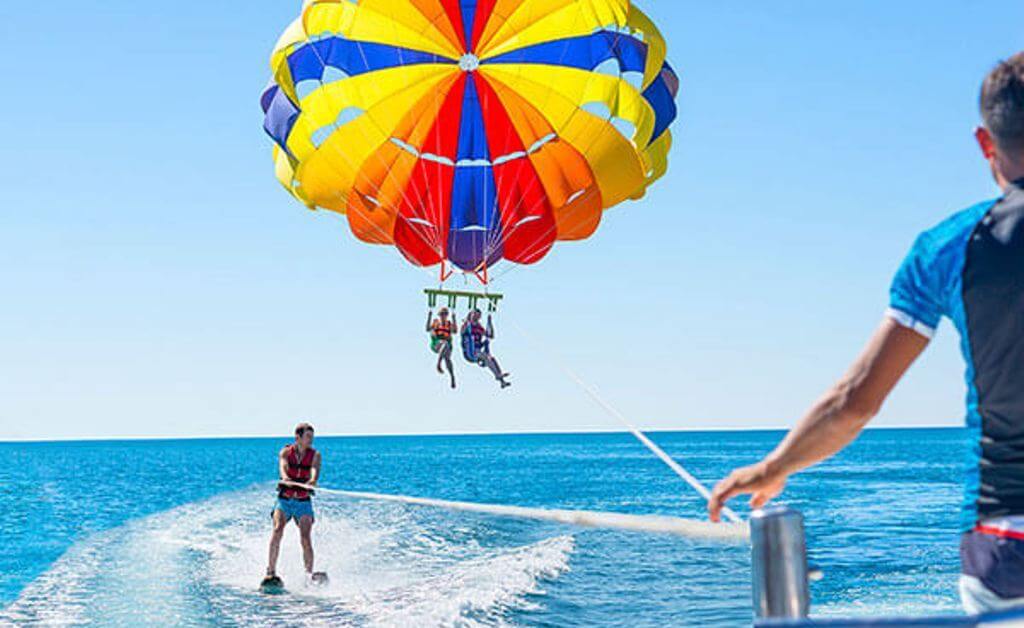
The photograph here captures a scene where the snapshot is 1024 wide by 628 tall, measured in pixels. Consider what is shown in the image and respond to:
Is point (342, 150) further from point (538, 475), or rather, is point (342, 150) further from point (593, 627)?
point (538, 475)

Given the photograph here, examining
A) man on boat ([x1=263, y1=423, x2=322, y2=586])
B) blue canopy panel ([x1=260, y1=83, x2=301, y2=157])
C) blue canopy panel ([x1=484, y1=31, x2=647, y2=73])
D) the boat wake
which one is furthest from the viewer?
blue canopy panel ([x1=260, y1=83, x2=301, y2=157])

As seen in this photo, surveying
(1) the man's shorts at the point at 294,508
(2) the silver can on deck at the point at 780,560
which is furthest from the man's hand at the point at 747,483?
(1) the man's shorts at the point at 294,508

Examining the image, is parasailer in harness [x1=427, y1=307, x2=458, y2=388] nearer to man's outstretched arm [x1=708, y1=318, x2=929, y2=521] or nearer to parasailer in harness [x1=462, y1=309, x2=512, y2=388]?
parasailer in harness [x1=462, y1=309, x2=512, y2=388]

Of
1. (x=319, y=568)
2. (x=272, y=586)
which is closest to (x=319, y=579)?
(x=272, y=586)

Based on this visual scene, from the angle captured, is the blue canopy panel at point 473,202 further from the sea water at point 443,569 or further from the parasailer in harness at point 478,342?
the sea water at point 443,569

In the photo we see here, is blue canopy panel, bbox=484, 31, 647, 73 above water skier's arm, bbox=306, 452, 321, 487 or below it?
above

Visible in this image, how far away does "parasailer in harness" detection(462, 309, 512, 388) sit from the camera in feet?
38.5

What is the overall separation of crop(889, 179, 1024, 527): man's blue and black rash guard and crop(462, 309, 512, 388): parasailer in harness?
993 cm

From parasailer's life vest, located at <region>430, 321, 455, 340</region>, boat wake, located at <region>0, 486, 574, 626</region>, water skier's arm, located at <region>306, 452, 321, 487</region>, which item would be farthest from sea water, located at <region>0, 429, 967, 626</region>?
parasailer's life vest, located at <region>430, 321, 455, 340</region>

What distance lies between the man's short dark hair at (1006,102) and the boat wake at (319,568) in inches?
354

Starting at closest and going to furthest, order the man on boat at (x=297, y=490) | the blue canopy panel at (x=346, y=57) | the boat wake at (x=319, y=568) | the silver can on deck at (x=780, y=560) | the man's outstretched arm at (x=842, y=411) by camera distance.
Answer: the silver can on deck at (x=780, y=560), the man's outstretched arm at (x=842, y=411), the man on boat at (x=297, y=490), the boat wake at (x=319, y=568), the blue canopy panel at (x=346, y=57)

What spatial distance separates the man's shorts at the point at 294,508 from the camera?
11.1m

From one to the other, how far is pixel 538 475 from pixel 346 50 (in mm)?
47760

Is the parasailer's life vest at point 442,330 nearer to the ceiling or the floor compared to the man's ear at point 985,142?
nearer to the ceiling
